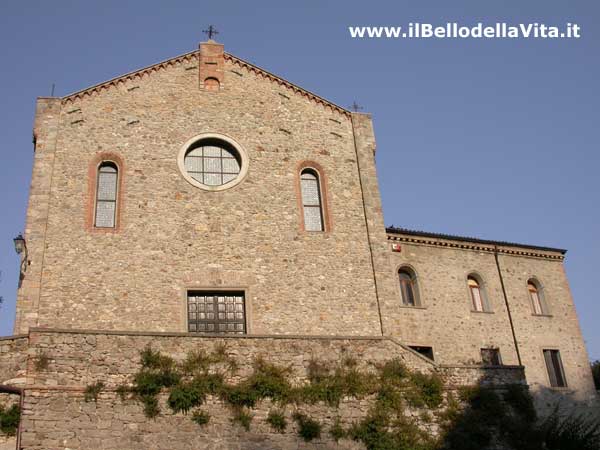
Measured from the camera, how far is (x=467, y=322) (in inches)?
1057

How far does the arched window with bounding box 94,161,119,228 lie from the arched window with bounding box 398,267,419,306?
1162cm

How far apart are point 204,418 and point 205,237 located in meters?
6.92

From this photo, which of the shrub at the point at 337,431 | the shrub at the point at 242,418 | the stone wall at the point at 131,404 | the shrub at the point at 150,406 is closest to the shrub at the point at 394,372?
the stone wall at the point at 131,404

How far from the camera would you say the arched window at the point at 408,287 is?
26656 mm

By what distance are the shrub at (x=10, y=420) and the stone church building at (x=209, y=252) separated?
1.40ft

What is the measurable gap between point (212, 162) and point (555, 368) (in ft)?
54.2

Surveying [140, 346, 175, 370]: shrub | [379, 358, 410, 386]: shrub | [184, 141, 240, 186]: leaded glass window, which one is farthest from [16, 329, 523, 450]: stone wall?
[184, 141, 240, 186]: leaded glass window

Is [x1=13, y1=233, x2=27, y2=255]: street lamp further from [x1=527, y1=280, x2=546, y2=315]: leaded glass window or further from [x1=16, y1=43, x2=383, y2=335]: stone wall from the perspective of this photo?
[x1=527, y1=280, x2=546, y2=315]: leaded glass window

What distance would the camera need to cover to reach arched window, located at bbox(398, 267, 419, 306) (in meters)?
26.7

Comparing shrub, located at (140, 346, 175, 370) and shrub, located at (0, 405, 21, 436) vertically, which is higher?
shrub, located at (140, 346, 175, 370)

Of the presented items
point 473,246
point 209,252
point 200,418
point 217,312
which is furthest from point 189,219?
point 473,246

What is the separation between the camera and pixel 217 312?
2061cm

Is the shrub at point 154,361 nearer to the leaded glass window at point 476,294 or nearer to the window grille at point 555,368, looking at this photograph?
the leaded glass window at point 476,294

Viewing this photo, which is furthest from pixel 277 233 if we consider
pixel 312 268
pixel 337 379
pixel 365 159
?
pixel 337 379
